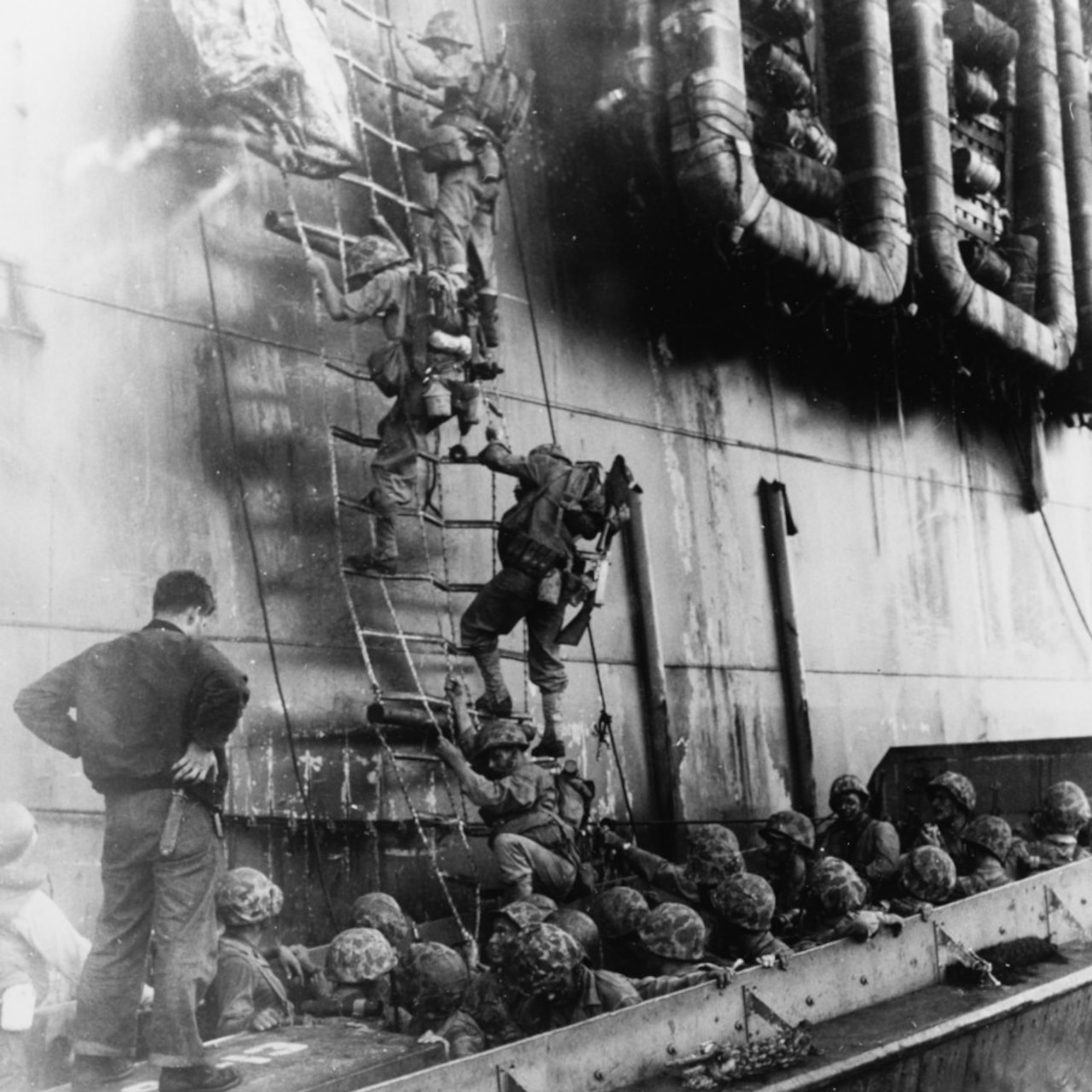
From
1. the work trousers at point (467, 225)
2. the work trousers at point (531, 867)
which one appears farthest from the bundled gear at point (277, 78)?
the work trousers at point (531, 867)

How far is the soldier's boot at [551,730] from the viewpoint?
9.23 m

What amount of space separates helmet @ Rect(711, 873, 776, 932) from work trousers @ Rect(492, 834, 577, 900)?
1144 mm

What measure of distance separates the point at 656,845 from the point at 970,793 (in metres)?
2.47

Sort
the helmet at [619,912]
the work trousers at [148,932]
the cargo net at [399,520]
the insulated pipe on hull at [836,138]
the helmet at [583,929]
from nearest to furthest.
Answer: the work trousers at [148,932] < the helmet at [583,929] < the helmet at [619,912] < the cargo net at [399,520] < the insulated pipe on hull at [836,138]

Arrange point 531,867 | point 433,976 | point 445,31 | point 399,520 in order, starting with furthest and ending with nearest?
1. point 445,31
2. point 399,520
3. point 531,867
4. point 433,976

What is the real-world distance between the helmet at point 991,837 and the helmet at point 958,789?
0.68 meters

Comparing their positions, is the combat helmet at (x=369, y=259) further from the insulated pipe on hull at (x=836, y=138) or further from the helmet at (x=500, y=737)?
the insulated pipe on hull at (x=836, y=138)

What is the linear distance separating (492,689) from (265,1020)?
11.8 feet

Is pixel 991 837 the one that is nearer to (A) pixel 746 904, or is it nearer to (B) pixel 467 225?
(A) pixel 746 904

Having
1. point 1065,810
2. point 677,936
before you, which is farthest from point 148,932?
point 1065,810

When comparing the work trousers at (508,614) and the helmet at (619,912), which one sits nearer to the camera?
the helmet at (619,912)

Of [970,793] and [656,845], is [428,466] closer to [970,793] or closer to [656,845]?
[656,845]

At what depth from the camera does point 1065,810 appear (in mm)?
9398

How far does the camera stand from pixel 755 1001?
20.3 ft
